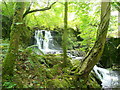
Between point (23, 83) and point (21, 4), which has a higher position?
point (21, 4)

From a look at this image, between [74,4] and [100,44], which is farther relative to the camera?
[74,4]

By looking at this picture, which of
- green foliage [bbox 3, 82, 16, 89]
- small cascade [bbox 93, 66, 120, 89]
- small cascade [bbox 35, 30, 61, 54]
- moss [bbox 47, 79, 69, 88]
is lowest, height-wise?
small cascade [bbox 93, 66, 120, 89]

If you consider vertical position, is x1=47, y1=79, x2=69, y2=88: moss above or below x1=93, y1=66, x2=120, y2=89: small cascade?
above

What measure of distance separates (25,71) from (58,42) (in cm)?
723

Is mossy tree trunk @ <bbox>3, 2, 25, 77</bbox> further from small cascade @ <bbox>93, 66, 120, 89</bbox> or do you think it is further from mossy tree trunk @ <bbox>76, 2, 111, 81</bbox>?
small cascade @ <bbox>93, 66, 120, 89</bbox>

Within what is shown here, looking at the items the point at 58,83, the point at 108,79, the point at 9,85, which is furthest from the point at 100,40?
the point at 108,79

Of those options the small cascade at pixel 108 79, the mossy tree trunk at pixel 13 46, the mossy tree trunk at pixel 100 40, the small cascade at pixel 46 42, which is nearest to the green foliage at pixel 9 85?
the mossy tree trunk at pixel 13 46

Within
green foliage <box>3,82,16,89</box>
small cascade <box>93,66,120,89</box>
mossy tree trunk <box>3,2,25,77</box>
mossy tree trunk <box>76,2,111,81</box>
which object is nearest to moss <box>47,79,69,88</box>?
mossy tree trunk <box>76,2,111,81</box>

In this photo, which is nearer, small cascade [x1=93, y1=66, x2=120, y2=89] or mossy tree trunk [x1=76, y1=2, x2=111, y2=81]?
mossy tree trunk [x1=76, y1=2, x2=111, y2=81]

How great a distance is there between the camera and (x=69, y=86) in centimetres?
323

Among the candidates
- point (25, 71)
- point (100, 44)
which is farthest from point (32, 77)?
point (100, 44)

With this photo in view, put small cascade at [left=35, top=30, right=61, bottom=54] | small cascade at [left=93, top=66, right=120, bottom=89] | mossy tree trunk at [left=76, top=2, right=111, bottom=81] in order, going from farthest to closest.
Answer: small cascade at [left=35, top=30, right=61, bottom=54], small cascade at [left=93, top=66, right=120, bottom=89], mossy tree trunk at [left=76, top=2, right=111, bottom=81]

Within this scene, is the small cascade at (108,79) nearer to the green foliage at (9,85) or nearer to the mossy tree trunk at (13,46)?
the green foliage at (9,85)

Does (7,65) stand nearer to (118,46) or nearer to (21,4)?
(21,4)
